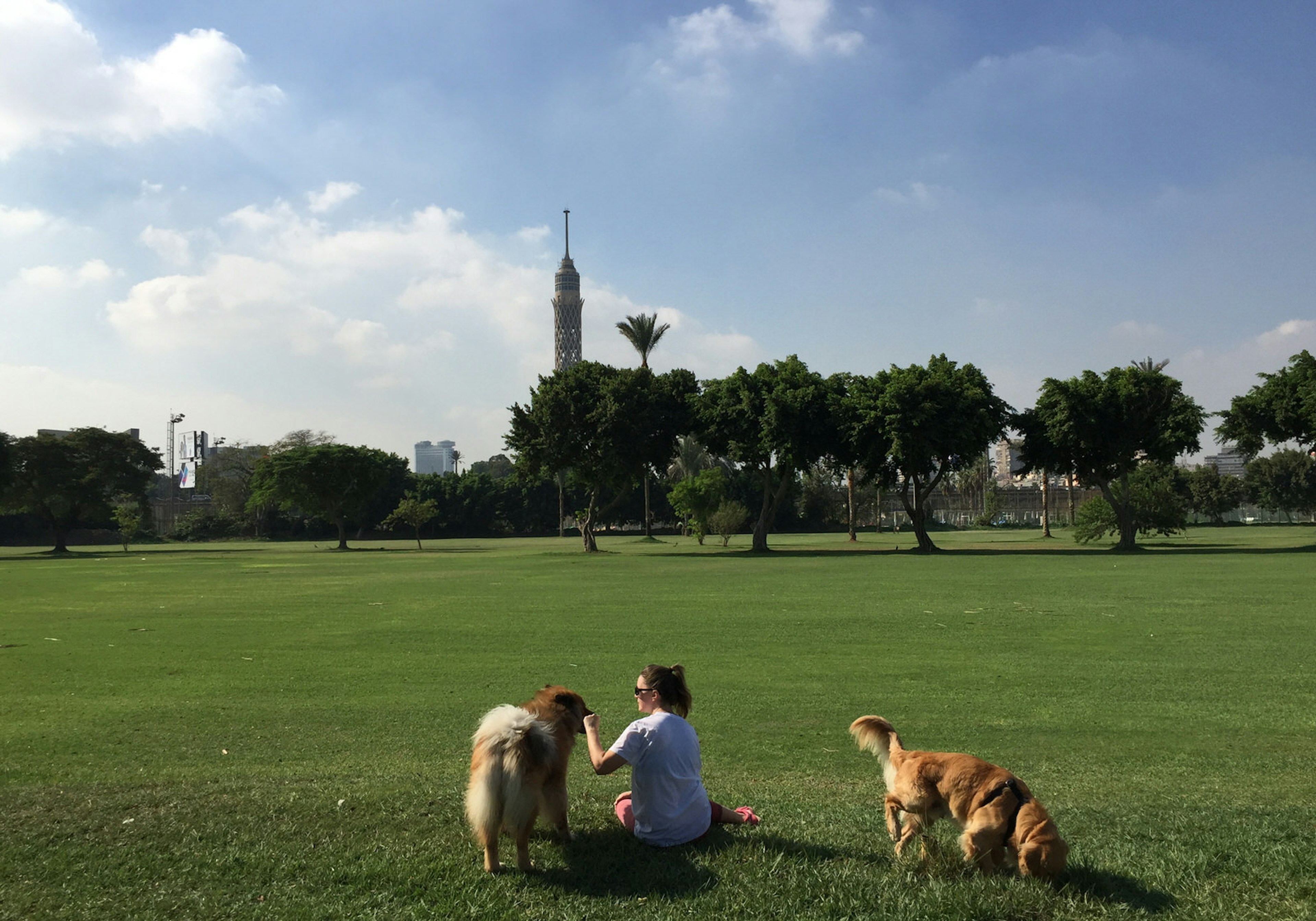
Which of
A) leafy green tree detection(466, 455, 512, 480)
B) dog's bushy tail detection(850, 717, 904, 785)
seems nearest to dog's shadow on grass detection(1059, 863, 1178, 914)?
dog's bushy tail detection(850, 717, 904, 785)

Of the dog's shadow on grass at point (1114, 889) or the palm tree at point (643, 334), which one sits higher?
the palm tree at point (643, 334)

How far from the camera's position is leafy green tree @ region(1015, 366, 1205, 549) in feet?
142

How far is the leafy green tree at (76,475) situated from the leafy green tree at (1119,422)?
64538mm

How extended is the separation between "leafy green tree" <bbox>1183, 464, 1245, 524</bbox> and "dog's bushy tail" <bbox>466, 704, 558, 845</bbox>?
346 feet

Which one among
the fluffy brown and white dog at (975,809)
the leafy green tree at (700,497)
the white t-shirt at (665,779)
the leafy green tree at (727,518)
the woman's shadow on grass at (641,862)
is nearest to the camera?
the fluffy brown and white dog at (975,809)

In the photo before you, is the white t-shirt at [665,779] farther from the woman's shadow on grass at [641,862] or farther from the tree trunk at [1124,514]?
the tree trunk at [1124,514]

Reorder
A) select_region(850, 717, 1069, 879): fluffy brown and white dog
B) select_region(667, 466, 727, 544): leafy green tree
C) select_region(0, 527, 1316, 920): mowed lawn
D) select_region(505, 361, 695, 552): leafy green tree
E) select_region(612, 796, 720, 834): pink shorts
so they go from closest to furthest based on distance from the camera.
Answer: select_region(850, 717, 1069, 879): fluffy brown and white dog < select_region(0, 527, 1316, 920): mowed lawn < select_region(612, 796, 720, 834): pink shorts < select_region(505, 361, 695, 552): leafy green tree < select_region(667, 466, 727, 544): leafy green tree

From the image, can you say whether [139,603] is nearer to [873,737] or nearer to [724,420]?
[873,737]

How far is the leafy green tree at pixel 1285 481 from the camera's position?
93.3 metres

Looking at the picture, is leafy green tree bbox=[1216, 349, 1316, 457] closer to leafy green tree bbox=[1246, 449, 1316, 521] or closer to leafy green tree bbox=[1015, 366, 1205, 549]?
leafy green tree bbox=[1015, 366, 1205, 549]

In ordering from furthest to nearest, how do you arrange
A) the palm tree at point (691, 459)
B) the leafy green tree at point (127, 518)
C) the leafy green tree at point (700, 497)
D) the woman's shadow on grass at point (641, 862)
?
→ 1. the palm tree at point (691, 459)
2. the leafy green tree at point (127, 518)
3. the leafy green tree at point (700, 497)
4. the woman's shadow on grass at point (641, 862)

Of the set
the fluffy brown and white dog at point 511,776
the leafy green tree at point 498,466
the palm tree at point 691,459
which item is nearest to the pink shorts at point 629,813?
the fluffy brown and white dog at point 511,776

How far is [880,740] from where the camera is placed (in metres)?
4.92

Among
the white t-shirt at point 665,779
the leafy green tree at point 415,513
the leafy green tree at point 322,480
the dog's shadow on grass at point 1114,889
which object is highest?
the leafy green tree at point 322,480
